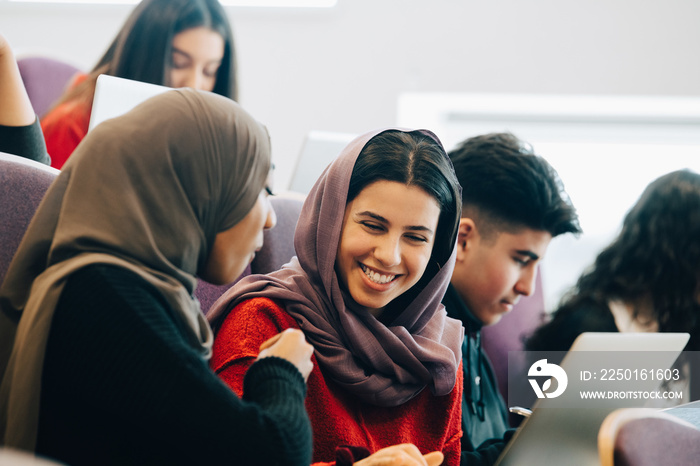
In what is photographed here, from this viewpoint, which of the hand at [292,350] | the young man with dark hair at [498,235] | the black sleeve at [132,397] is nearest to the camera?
the black sleeve at [132,397]

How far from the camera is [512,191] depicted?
161 centimetres

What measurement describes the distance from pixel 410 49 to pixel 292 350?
2.34 metres

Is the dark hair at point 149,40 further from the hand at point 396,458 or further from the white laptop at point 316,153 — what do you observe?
the hand at point 396,458

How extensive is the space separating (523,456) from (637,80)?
2.26m

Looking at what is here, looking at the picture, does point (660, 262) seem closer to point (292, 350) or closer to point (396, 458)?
point (396, 458)

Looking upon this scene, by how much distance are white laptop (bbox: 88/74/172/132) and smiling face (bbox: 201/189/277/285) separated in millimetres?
446

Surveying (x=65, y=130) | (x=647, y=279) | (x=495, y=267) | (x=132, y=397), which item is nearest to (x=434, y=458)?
(x=132, y=397)

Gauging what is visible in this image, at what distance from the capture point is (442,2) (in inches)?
116

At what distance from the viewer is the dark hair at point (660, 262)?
1866mm

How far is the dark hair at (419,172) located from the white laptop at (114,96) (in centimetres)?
39

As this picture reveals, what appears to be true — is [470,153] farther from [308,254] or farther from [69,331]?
[69,331]

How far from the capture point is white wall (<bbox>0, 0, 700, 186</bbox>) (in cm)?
290

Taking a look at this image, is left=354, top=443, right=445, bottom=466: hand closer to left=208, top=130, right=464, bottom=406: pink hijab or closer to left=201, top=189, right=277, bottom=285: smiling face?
left=208, top=130, right=464, bottom=406: pink hijab

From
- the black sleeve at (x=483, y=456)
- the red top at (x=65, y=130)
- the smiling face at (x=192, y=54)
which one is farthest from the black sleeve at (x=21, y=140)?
the black sleeve at (x=483, y=456)
